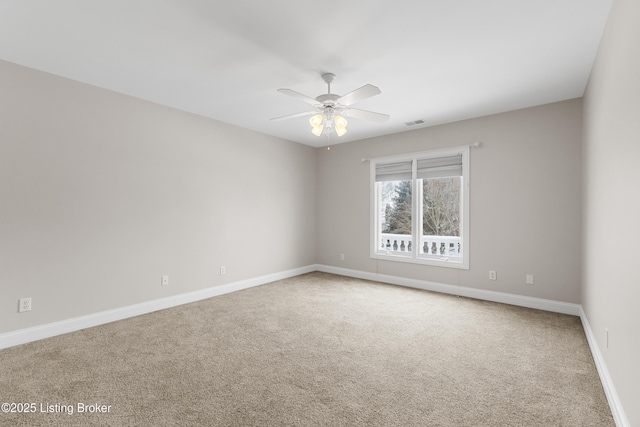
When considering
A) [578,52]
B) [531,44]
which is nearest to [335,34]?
[531,44]

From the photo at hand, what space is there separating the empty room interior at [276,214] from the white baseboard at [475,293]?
3 centimetres

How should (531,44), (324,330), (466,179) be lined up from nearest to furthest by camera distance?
(531,44), (324,330), (466,179)

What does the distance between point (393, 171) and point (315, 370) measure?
370 centimetres

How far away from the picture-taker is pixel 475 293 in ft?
14.4

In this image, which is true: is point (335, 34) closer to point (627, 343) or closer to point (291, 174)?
point (627, 343)

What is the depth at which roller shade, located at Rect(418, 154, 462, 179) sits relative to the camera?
4.59 m

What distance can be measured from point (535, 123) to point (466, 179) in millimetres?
1052

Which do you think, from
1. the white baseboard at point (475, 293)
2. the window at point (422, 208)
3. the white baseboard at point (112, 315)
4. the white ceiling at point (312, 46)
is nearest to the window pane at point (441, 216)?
the window at point (422, 208)

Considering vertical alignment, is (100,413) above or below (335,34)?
below

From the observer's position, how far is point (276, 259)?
545 cm

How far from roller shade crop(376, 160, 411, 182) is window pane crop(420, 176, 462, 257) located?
1.07 feet

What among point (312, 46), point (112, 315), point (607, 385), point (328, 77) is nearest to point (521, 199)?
point (607, 385)

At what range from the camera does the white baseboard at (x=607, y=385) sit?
1711mm

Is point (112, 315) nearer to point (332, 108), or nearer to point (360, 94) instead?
point (332, 108)
